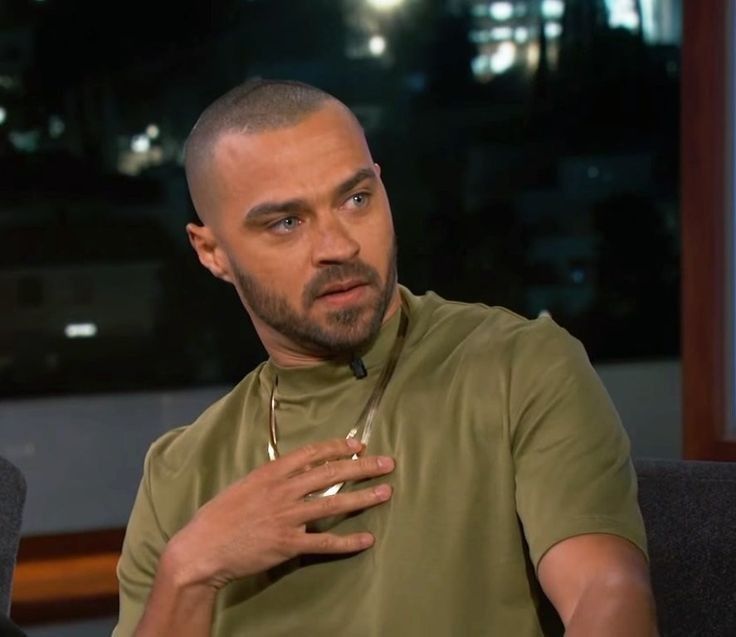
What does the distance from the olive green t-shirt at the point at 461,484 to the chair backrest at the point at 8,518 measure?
273mm

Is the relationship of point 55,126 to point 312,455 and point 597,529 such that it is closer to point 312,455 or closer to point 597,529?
point 312,455

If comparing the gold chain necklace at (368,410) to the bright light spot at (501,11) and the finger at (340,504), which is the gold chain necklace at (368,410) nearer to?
the finger at (340,504)

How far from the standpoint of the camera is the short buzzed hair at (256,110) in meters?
1.44

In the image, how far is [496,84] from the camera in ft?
12.9

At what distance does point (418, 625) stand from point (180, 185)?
2511 millimetres

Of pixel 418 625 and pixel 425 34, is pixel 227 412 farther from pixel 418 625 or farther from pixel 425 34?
pixel 425 34

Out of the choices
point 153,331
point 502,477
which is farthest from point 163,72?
point 502,477

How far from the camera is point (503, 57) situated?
393cm

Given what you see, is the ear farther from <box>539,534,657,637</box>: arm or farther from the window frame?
the window frame

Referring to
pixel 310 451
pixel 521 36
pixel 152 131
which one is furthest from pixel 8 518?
pixel 521 36

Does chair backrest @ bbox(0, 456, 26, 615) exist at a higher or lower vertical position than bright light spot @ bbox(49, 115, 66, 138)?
lower

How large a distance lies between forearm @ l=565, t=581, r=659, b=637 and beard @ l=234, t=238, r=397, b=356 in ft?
1.17

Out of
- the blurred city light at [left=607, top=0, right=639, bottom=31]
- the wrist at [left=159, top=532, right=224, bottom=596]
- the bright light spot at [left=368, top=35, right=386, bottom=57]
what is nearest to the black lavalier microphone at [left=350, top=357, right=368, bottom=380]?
the wrist at [left=159, top=532, right=224, bottom=596]

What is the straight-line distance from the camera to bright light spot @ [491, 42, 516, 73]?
3912 mm
